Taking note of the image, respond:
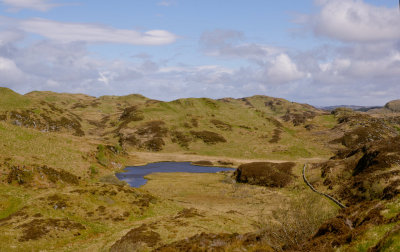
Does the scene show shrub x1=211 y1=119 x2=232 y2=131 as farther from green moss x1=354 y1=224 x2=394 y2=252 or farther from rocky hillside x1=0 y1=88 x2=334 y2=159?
green moss x1=354 y1=224 x2=394 y2=252

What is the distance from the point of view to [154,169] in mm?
115375

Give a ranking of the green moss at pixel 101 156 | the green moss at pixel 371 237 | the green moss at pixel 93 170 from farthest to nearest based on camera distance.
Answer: the green moss at pixel 101 156
the green moss at pixel 93 170
the green moss at pixel 371 237

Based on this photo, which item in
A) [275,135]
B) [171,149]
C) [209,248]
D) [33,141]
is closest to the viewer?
[209,248]

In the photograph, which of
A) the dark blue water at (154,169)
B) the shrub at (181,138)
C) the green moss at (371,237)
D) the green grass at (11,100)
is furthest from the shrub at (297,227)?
the green grass at (11,100)

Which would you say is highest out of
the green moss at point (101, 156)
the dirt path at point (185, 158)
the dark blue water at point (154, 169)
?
the green moss at point (101, 156)

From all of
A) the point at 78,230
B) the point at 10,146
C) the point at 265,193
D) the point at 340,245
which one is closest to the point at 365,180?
the point at 265,193

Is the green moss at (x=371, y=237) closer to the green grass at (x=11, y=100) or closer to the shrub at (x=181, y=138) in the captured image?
the shrub at (x=181, y=138)

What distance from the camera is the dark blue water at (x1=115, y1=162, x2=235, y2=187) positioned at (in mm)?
94275

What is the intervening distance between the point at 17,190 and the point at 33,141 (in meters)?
37.2

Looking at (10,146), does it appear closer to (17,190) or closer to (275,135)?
(17,190)

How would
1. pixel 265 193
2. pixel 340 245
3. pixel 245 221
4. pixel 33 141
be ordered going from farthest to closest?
1. pixel 33 141
2. pixel 265 193
3. pixel 245 221
4. pixel 340 245

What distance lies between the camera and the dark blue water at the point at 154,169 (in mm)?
94275

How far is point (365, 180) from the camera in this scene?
60062 mm

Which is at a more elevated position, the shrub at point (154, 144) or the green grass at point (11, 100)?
the green grass at point (11, 100)
